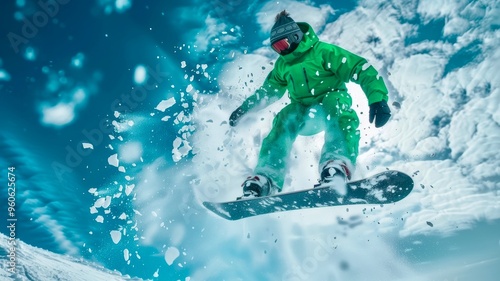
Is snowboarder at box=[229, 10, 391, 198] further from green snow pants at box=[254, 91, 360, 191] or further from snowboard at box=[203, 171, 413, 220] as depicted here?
snowboard at box=[203, 171, 413, 220]

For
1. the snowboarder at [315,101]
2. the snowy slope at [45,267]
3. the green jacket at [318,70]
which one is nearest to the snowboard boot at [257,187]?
the snowboarder at [315,101]

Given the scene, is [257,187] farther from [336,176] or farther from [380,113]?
[380,113]

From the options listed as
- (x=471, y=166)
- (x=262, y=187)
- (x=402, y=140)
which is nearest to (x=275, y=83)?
(x=262, y=187)

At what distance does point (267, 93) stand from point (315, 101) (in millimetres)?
882

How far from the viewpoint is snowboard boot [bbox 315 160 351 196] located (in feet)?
11.2

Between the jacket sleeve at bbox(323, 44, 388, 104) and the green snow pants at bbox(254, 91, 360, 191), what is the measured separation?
10.3 inches

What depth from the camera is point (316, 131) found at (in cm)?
465

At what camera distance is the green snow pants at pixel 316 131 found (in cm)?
381

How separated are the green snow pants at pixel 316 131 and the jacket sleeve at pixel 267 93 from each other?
1.74ft

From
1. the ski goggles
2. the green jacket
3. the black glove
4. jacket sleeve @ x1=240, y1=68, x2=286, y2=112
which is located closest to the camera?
the black glove

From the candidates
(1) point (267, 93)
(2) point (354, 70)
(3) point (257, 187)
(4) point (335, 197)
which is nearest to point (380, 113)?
(2) point (354, 70)

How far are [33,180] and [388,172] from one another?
41.8ft

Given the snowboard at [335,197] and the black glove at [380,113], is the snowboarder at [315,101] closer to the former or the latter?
the black glove at [380,113]

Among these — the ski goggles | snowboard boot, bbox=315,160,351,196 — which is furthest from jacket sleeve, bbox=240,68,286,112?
snowboard boot, bbox=315,160,351,196
